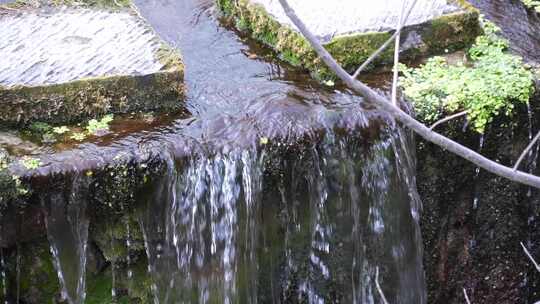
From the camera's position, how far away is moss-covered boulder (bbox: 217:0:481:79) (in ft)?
15.6

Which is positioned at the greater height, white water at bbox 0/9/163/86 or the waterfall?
white water at bbox 0/9/163/86

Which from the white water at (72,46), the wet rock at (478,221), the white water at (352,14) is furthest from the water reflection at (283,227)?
the white water at (352,14)

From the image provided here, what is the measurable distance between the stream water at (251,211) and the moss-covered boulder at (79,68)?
30 cm

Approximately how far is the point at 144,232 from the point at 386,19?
7.83ft

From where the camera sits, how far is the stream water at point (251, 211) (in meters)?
3.96

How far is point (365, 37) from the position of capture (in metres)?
4.75

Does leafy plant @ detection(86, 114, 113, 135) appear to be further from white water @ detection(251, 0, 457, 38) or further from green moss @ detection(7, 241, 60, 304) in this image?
white water @ detection(251, 0, 457, 38)

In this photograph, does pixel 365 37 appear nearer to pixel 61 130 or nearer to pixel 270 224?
pixel 270 224

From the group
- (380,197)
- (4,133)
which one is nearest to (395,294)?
(380,197)

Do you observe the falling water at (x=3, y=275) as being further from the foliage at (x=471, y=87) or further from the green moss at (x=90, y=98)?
the foliage at (x=471, y=87)

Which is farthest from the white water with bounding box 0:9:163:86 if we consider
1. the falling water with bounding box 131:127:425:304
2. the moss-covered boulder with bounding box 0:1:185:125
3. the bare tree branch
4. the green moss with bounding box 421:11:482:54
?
the bare tree branch

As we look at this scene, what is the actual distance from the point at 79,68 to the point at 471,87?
2.60 meters

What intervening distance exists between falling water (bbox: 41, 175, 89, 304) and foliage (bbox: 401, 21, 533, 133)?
2.22m

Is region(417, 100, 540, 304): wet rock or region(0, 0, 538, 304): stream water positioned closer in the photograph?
region(0, 0, 538, 304): stream water
